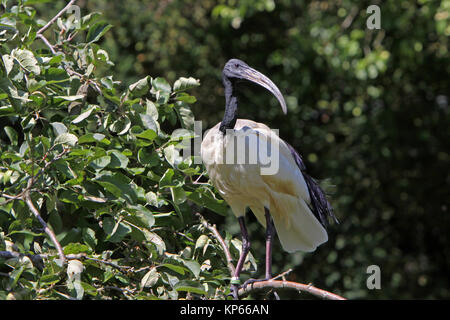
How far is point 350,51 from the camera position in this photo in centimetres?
Result: 499

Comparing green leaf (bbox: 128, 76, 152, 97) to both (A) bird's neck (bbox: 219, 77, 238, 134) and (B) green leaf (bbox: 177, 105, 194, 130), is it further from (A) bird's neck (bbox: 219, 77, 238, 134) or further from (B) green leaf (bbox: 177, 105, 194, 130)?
(A) bird's neck (bbox: 219, 77, 238, 134)

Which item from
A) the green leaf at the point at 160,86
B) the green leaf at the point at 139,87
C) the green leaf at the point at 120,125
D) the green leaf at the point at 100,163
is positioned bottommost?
the green leaf at the point at 100,163

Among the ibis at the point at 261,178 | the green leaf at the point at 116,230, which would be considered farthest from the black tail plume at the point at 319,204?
the green leaf at the point at 116,230

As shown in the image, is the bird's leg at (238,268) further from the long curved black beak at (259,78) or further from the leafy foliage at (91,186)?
the long curved black beak at (259,78)

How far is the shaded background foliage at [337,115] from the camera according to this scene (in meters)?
5.79

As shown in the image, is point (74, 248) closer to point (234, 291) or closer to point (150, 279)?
point (150, 279)

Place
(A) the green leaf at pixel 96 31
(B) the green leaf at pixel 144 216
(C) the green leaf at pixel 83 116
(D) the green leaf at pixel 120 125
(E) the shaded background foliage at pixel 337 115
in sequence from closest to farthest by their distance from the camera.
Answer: (B) the green leaf at pixel 144 216
(C) the green leaf at pixel 83 116
(D) the green leaf at pixel 120 125
(A) the green leaf at pixel 96 31
(E) the shaded background foliage at pixel 337 115

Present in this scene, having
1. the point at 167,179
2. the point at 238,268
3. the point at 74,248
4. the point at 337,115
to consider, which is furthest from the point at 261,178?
the point at 337,115

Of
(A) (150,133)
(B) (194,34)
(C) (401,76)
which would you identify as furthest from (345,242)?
(A) (150,133)

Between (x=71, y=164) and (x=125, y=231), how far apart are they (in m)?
0.29

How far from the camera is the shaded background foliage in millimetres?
5785

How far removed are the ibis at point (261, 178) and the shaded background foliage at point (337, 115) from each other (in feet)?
7.74

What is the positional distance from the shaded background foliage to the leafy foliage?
9.45 feet

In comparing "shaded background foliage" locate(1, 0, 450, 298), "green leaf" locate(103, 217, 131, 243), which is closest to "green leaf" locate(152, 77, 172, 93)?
"green leaf" locate(103, 217, 131, 243)
